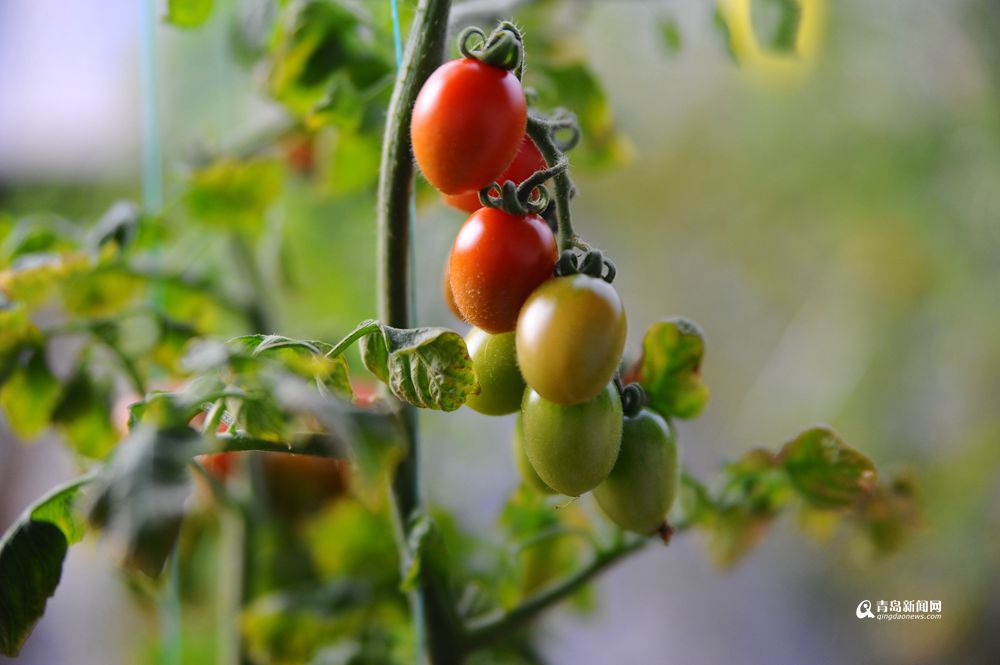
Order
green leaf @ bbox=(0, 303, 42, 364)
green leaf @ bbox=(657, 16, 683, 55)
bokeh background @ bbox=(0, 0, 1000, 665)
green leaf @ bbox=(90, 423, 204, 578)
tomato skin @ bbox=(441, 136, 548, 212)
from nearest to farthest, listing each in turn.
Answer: green leaf @ bbox=(90, 423, 204, 578) < tomato skin @ bbox=(441, 136, 548, 212) < green leaf @ bbox=(0, 303, 42, 364) < green leaf @ bbox=(657, 16, 683, 55) < bokeh background @ bbox=(0, 0, 1000, 665)

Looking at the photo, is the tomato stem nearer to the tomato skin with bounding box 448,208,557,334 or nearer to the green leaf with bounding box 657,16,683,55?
the tomato skin with bounding box 448,208,557,334

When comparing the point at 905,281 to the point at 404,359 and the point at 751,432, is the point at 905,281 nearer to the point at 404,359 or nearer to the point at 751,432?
the point at 751,432

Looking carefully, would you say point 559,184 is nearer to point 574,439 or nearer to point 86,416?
point 574,439

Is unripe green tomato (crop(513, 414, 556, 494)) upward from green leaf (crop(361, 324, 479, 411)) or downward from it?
downward

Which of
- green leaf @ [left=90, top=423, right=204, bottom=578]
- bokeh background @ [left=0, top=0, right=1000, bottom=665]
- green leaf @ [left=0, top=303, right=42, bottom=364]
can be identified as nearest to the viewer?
green leaf @ [left=90, top=423, right=204, bottom=578]

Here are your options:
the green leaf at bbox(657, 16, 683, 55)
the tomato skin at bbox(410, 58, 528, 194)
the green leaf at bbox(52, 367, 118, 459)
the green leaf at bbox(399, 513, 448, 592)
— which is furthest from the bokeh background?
the tomato skin at bbox(410, 58, 528, 194)

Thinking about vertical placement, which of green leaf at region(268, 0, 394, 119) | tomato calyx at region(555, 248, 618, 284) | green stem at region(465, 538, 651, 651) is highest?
green leaf at region(268, 0, 394, 119)

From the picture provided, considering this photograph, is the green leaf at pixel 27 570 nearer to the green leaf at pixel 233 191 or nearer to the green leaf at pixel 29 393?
the green leaf at pixel 29 393

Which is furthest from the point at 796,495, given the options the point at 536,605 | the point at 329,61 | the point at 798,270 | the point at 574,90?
the point at 798,270
